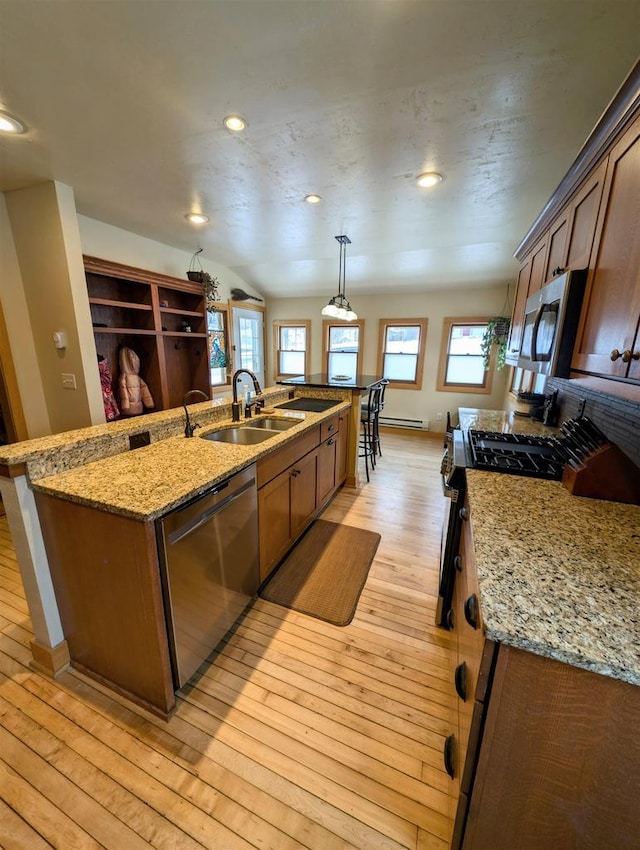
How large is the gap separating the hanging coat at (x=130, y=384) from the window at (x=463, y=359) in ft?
14.7

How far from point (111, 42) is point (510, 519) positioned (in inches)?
92.9

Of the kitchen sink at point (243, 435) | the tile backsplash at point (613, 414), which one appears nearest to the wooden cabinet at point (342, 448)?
the kitchen sink at point (243, 435)

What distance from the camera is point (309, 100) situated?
152 cm

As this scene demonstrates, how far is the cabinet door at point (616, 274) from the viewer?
1.00 meters

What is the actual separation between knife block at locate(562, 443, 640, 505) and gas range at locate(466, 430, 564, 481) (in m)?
0.16

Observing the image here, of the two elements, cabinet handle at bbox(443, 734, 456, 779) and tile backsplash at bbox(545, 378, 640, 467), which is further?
tile backsplash at bbox(545, 378, 640, 467)

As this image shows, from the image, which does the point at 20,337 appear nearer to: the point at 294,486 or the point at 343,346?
the point at 294,486

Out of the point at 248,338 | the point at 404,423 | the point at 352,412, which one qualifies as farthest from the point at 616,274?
the point at 248,338

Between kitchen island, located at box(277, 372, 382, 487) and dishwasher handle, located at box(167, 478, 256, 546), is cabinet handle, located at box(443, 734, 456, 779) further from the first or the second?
kitchen island, located at box(277, 372, 382, 487)

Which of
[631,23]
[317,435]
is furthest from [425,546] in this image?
[631,23]

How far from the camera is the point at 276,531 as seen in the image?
6.97 feet

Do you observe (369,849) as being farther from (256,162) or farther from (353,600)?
(256,162)

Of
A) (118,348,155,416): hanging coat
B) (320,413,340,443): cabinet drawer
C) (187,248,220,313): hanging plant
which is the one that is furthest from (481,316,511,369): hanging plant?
(118,348,155,416): hanging coat

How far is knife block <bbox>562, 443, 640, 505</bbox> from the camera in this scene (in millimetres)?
1293
